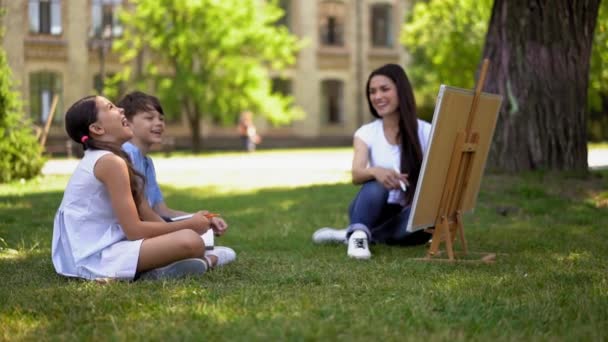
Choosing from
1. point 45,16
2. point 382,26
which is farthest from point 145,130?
point 382,26

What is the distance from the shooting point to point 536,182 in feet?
41.8

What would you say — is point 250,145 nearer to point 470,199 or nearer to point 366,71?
point 366,71

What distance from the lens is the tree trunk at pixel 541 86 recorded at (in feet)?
44.4

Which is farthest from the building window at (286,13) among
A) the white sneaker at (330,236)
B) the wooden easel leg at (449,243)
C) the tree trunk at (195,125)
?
the wooden easel leg at (449,243)

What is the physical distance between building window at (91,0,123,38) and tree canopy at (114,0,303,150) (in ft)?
8.33

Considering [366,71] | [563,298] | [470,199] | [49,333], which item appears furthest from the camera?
[366,71]

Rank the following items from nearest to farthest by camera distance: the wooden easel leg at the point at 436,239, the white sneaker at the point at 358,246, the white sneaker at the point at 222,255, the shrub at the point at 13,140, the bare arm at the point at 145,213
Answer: the bare arm at the point at 145,213 < the white sneaker at the point at 222,255 < the wooden easel leg at the point at 436,239 < the white sneaker at the point at 358,246 < the shrub at the point at 13,140

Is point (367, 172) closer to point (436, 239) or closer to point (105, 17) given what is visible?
point (436, 239)

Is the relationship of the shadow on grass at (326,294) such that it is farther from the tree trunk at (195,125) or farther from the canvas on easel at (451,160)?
the tree trunk at (195,125)

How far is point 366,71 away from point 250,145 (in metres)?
12.5

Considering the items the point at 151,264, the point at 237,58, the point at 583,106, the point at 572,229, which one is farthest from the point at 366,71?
the point at 151,264

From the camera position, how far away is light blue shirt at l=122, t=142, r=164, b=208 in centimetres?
676

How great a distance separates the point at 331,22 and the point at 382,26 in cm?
294

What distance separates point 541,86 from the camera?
44.7ft
